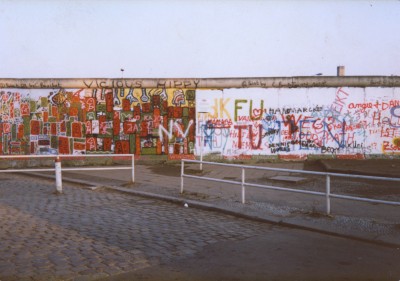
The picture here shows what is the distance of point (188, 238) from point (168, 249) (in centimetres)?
65

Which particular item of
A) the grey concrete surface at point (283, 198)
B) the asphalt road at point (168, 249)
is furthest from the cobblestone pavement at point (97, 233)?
the grey concrete surface at point (283, 198)

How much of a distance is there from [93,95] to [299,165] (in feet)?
30.3

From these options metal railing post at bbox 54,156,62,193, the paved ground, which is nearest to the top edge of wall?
the paved ground

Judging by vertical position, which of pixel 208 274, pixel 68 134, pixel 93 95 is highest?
pixel 93 95

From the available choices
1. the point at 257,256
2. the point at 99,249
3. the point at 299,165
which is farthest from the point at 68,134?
the point at 257,256

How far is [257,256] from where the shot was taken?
5500mm

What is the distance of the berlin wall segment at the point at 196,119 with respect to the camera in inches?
696

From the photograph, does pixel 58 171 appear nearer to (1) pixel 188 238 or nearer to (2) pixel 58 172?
(2) pixel 58 172

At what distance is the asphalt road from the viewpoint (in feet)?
16.0

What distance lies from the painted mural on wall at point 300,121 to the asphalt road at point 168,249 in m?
9.53

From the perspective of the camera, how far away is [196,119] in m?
18.1

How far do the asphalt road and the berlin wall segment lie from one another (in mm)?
9489

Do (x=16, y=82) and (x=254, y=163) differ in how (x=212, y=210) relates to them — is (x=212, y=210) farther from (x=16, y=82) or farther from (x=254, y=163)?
(x=16, y=82)

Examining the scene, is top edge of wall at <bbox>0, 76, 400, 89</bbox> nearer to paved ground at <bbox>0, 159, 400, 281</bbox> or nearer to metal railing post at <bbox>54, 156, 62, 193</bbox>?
paved ground at <bbox>0, 159, 400, 281</bbox>
